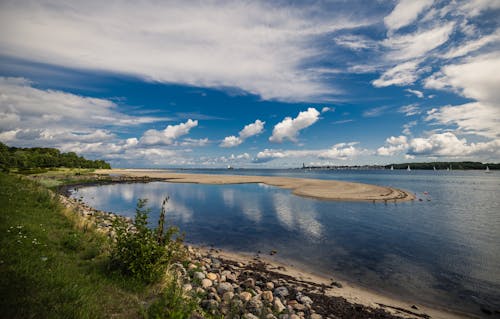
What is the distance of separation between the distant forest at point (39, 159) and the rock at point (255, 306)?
324 ft

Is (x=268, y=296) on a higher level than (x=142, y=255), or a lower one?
lower

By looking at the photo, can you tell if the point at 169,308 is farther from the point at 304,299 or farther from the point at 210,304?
the point at 304,299

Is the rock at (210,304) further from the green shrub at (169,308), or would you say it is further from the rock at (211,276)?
the rock at (211,276)

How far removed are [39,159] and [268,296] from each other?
460 ft

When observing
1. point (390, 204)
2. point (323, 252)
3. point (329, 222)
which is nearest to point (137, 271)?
point (323, 252)

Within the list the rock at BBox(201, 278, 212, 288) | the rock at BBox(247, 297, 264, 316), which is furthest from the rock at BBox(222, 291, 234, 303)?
the rock at BBox(201, 278, 212, 288)

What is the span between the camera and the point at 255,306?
942 centimetres

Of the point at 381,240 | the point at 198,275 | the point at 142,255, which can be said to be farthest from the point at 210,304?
the point at 381,240

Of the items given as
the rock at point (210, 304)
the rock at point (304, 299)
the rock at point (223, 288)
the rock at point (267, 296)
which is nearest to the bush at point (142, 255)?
the rock at point (210, 304)

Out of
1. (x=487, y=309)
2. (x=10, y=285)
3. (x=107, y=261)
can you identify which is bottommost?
(x=487, y=309)

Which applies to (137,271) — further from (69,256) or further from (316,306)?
(316,306)

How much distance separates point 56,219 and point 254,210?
79.7ft

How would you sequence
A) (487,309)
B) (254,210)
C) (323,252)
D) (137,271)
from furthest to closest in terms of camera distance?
(254,210)
(323,252)
(487,309)
(137,271)

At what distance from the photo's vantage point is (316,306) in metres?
10.5
